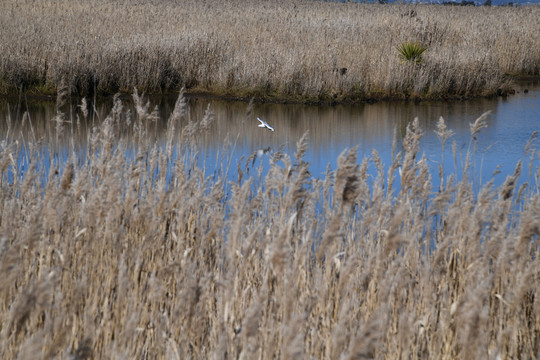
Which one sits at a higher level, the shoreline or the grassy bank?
the grassy bank

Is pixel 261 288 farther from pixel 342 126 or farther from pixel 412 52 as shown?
pixel 412 52

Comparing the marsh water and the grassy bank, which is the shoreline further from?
the marsh water

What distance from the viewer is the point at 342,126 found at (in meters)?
10.0

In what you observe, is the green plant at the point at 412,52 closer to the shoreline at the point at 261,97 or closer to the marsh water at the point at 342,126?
the shoreline at the point at 261,97

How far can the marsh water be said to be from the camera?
812 cm

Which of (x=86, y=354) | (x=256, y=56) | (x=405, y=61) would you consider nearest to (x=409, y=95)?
(x=405, y=61)

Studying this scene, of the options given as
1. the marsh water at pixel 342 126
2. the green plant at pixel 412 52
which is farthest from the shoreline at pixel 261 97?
the green plant at pixel 412 52

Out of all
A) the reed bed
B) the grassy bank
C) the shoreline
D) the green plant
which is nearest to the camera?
the reed bed

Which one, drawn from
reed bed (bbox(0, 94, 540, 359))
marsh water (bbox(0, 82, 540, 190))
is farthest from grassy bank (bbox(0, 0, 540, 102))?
reed bed (bbox(0, 94, 540, 359))

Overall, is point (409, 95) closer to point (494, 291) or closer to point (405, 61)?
point (405, 61)

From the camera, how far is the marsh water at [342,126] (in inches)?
320

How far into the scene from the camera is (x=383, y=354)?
2.55 metres

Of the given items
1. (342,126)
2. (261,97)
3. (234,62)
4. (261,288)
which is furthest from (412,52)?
(261,288)

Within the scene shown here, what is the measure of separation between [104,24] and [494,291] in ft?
44.1
